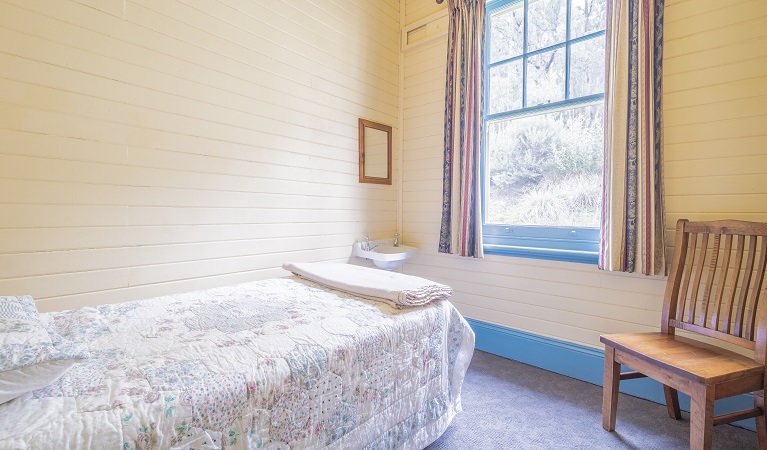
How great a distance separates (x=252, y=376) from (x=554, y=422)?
176 cm

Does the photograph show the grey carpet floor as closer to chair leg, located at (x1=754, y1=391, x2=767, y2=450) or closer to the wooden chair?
the wooden chair

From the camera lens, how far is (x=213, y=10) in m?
2.19

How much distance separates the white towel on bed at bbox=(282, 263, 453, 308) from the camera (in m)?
1.69

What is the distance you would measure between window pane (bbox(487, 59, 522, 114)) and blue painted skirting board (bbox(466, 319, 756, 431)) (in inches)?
73.9

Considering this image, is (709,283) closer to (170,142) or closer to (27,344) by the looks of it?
(27,344)

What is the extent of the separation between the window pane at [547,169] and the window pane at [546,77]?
13 centimetres

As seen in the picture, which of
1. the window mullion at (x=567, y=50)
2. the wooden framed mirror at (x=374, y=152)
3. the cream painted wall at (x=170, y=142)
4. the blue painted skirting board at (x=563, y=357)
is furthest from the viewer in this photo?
the wooden framed mirror at (x=374, y=152)

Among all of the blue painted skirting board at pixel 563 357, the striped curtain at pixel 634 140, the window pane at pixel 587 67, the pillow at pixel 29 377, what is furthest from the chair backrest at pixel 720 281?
the pillow at pixel 29 377

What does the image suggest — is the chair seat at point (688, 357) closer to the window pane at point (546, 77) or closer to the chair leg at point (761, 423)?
the chair leg at point (761, 423)

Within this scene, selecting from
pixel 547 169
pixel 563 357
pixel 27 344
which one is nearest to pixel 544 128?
pixel 547 169

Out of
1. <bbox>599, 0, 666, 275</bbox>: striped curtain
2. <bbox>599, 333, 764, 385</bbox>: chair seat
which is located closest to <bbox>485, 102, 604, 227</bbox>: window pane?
<bbox>599, 0, 666, 275</bbox>: striped curtain

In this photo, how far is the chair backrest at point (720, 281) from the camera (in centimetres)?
162

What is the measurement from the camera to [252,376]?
105 cm

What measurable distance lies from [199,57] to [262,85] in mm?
426
